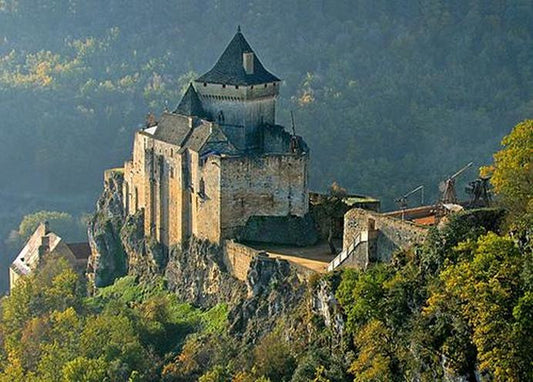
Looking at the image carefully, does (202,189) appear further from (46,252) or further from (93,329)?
→ (46,252)

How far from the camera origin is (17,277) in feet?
214

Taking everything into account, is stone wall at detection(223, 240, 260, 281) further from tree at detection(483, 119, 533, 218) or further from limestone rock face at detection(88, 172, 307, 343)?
tree at detection(483, 119, 533, 218)

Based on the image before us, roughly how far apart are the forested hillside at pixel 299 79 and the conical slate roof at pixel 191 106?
2663 centimetres

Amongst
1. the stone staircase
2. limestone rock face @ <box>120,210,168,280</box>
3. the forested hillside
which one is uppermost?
the forested hillside

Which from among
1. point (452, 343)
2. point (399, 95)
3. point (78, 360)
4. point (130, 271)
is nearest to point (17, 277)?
point (130, 271)

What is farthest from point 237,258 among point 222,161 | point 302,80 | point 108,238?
point 302,80

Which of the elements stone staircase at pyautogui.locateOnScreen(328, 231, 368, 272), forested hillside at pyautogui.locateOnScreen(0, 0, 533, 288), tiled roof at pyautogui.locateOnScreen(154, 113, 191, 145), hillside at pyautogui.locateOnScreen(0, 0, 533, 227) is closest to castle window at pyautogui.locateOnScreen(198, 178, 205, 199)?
tiled roof at pyautogui.locateOnScreen(154, 113, 191, 145)

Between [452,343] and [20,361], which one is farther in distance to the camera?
[20,361]

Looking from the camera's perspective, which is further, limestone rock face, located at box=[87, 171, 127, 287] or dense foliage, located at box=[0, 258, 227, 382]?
limestone rock face, located at box=[87, 171, 127, 287]

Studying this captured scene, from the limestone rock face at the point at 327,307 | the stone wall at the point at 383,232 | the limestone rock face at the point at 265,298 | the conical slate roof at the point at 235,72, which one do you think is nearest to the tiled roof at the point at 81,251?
the conical slate roof at the point at 235,72

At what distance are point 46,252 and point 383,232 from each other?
26.4 metres

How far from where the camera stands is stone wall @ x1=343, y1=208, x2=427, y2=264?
4144 cm

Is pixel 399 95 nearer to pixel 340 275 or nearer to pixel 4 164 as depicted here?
pixel 4 164

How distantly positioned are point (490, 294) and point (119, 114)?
77736 millimetres
